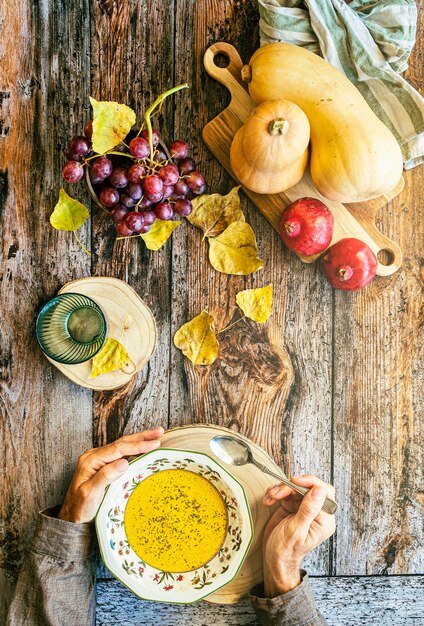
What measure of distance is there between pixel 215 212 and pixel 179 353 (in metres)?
0.34

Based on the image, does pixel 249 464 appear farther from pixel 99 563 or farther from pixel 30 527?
pixel 30 527

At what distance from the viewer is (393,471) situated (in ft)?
4.62

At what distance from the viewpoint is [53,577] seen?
1276 mm

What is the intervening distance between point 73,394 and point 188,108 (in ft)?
2.38

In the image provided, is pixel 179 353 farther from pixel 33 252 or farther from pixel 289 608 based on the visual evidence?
pixel 289 608

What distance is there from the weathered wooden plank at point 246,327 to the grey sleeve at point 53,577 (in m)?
0.35

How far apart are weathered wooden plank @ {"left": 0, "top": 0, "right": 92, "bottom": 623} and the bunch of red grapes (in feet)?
0.47

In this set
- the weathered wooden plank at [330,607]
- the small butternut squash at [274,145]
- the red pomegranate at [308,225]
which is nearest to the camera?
the small butternut squash at [274,145]

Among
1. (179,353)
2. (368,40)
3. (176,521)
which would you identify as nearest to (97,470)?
(176,521)

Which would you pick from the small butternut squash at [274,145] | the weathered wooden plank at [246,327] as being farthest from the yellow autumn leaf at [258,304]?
the small butternut squash at [274,145]

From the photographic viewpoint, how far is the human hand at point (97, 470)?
4.07ft

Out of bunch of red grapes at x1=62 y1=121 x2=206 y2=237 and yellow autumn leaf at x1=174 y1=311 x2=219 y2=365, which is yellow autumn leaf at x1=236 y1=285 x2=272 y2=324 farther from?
bunch of red grapes at x1=62 y1=121 x2=206 y2=237

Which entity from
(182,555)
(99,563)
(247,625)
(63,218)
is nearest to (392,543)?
(247,625)

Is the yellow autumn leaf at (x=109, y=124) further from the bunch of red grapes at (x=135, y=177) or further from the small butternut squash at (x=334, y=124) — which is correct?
the small butternut squash at (x=334, y=124)
